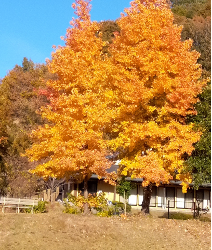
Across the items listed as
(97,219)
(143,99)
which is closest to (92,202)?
(97,219)

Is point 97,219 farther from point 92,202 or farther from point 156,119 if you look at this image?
point 156,119

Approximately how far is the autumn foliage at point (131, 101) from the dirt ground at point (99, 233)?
85.6 inches

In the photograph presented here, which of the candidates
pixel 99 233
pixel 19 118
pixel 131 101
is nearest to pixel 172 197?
pixel 131 101

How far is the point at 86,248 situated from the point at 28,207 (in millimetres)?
7251

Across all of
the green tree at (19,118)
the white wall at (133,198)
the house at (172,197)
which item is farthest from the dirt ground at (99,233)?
the white wall at (133,198)

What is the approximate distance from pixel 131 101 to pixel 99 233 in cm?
653

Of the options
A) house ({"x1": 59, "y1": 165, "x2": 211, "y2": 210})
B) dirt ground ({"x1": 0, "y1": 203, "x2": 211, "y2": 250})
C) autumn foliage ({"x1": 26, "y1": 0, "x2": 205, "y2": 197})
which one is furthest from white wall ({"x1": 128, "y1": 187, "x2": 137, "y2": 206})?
dirt ground ({"x1": 0, "y1": 203, "x2": 211, "y2": 250})

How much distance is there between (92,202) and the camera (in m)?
20.4

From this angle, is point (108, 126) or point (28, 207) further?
point (28, 207)

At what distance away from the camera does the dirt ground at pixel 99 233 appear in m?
15.2

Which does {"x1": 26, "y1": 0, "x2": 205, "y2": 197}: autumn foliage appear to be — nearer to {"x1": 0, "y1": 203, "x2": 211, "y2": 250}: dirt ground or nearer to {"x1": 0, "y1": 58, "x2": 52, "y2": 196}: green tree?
{"x1": 0, "y1": 203, "x2": 211, "y2": 250}: dirt ground

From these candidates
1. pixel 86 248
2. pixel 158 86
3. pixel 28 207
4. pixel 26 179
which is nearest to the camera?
pixel 86 248

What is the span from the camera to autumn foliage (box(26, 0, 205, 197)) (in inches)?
675

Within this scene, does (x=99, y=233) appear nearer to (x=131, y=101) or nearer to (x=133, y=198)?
(x=131, y=101)
